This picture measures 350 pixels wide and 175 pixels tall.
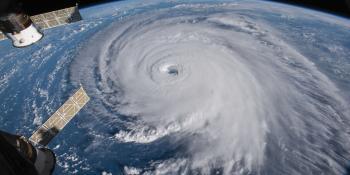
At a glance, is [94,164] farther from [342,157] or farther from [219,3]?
[219,3]

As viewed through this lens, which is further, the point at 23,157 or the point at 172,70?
the point at 172,70

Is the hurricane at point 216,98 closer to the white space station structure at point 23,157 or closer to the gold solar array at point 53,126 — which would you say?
the gold solar array at point 53,126

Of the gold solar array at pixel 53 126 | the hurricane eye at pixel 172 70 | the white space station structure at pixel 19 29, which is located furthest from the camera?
the hurricane eye at pixel 172 70

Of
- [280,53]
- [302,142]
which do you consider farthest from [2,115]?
[280,53]

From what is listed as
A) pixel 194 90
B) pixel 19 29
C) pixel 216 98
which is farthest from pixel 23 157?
pixel 194 90

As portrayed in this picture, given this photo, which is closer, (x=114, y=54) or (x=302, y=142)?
(x=302, y=142)

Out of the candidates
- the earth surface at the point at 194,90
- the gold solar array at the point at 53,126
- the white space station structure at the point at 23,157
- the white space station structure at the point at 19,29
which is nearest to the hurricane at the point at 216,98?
the earth surface at the point at 194,90

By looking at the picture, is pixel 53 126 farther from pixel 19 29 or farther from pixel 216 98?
pixel 216 98
